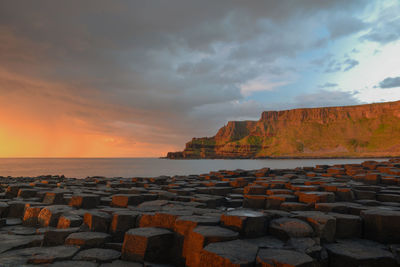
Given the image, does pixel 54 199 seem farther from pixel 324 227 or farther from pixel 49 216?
pixel 324 227

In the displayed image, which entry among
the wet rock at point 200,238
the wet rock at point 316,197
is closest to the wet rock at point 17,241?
the wet rock at point 200,238

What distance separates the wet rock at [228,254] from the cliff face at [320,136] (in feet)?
444

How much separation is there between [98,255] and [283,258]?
2160mm

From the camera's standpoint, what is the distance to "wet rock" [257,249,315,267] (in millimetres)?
2350

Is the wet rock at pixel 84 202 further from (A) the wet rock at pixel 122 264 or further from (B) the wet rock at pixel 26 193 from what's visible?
(A) the wet rock at pixel 122 264

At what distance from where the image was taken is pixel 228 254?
251cm

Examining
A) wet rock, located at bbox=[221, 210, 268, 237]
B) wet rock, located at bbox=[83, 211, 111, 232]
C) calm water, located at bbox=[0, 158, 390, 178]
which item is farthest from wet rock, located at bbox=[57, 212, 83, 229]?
calm water, located at bbox=[0, 158, 390, 178]

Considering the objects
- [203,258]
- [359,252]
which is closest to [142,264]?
[203,258]

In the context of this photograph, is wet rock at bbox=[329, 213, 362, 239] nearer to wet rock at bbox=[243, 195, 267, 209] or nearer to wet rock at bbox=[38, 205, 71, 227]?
wet rock at bbox=[243, 195, 267, 209]

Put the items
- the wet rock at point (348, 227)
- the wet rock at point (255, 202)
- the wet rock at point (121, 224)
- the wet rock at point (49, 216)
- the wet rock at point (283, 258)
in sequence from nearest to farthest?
the wet rock at point (283, 258), the wet rock at point (348, 227), the wet rock at point (121, 224), the wet rock at point (49, 216), the wet rock at point (255, 202)

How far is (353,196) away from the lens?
5.66 metres

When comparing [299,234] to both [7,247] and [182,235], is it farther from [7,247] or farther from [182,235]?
[7,247]

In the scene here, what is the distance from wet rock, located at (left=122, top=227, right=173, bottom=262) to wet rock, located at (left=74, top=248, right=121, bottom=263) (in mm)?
154

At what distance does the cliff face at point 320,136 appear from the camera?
13025cm
